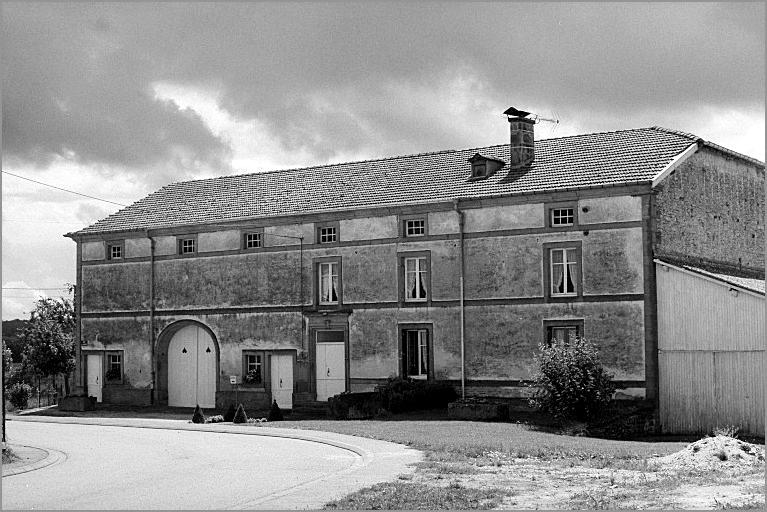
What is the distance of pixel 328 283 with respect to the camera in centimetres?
3803

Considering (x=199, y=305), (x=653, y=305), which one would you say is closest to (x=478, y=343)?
(x=653, y=305)

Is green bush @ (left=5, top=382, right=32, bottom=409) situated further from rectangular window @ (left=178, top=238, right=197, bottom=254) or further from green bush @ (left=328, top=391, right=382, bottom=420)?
green bush @ (left=328, top=391, right=382, bottom=420)

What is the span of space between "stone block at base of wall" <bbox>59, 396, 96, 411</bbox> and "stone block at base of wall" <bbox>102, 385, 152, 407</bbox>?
1.01 m

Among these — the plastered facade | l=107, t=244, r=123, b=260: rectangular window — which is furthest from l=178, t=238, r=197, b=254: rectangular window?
l=107, t=244, r=123, b=260: rectangular window

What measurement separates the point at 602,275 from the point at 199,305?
16.3 metres

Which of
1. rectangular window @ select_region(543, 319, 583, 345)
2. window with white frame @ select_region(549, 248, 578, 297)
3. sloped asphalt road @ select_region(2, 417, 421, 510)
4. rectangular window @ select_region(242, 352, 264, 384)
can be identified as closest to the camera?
sloped asphalt road @ select_region(2, 417, 421, 510)

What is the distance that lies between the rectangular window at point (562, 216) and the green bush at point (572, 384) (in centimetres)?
457

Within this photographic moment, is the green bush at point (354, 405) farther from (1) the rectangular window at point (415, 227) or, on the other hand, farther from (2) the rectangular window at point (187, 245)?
(2) the rectangular window at point (187, 245)

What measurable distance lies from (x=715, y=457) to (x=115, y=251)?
29866mm

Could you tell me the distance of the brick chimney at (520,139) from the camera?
36.6m

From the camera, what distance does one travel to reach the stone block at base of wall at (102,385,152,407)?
41.6 meters

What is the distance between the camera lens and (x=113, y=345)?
42.9m

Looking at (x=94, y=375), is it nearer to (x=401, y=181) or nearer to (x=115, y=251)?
(x=115, y=251)

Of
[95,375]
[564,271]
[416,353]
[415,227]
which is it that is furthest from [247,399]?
[564,271]
